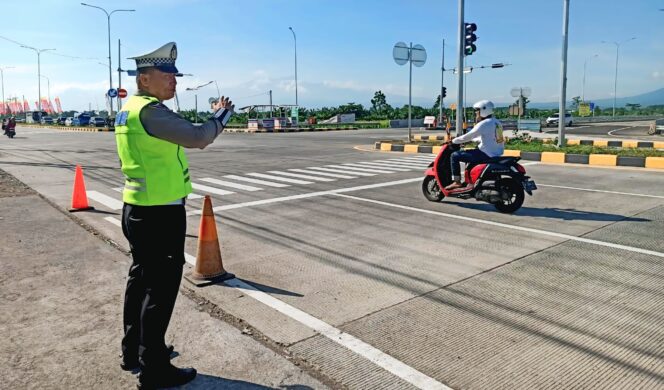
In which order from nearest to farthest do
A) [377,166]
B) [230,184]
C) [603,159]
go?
1. [230,184]
2. [603,159]
3. [377,166]

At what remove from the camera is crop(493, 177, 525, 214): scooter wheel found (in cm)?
775

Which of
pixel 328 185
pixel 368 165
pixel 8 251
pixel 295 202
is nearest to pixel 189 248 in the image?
pixel 8 251

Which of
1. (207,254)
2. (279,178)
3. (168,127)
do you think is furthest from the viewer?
(279,178)

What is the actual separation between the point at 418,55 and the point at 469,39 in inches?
120

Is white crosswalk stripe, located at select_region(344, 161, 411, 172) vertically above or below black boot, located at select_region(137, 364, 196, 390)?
above

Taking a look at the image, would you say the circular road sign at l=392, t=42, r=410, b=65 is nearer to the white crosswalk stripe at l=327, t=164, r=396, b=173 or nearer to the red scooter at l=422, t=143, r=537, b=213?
the white crosswalk stripe at l=327, t=164, r=396, b=173

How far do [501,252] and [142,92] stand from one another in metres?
4.11

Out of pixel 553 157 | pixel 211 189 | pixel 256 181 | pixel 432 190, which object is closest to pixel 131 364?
pixel 432 190

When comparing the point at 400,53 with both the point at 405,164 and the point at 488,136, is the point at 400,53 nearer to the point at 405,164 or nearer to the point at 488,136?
the point at 405,164

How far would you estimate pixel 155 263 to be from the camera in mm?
2990

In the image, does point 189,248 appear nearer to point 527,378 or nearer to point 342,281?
point 342,281

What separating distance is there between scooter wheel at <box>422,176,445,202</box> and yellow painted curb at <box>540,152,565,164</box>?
764cm

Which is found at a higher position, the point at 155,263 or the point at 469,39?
the point at 469,39

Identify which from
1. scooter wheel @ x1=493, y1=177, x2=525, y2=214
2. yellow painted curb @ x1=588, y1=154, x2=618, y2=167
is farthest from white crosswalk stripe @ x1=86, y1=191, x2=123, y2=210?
yellow painted curb @ x1=588, y1=154, x2=618, y2=167
